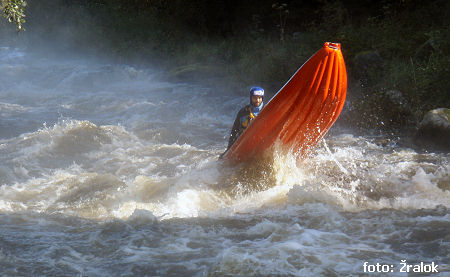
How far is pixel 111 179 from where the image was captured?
626 cm

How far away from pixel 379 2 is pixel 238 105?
4.91m

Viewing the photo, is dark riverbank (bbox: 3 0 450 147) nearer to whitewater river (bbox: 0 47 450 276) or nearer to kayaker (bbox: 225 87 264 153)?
whitewater river (bbox: 0 47 450 276)

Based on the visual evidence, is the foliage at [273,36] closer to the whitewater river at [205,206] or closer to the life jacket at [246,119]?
the whitewater river at [205,206]

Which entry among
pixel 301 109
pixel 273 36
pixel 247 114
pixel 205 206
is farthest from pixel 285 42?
pixel 205 206

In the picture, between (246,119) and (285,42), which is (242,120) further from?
(285,42)

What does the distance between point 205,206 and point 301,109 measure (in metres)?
1.53

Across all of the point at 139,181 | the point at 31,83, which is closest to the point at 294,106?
the point at 139,181

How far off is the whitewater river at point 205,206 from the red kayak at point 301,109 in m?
0.23

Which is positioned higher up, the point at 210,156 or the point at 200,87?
the point at 200,87

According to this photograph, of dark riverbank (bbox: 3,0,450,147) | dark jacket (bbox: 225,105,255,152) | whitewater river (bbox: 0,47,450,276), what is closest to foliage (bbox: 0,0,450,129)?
dark riverbank (bbox: 3,0,450,147)

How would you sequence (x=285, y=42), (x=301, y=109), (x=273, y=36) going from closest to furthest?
(x=301, y=109)
(x=285, y=42)
(x=273, y=36)

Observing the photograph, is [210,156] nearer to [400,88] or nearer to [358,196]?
[358,196]

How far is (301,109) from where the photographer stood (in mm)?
5609

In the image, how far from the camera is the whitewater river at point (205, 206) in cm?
388
